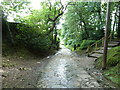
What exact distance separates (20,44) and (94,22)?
951cm

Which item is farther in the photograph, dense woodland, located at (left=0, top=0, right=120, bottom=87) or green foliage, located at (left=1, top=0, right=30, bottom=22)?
dense woodland, located at (left=0, top=0, right=120, bottom=87)

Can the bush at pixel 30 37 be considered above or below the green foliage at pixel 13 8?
below

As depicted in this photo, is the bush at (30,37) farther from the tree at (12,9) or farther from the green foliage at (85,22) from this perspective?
the green foliage at (85,22)

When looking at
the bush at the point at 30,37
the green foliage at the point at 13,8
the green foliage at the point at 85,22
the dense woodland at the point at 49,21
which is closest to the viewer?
the green foliage at the point at 13,8

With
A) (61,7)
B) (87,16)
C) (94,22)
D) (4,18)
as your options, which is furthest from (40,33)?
(94,22)

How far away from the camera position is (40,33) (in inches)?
359

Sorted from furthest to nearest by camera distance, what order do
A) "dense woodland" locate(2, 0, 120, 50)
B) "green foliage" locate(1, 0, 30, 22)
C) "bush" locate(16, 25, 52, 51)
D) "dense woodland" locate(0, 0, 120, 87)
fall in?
"bush" locate(16, 25, 52, 51)
"dense woodland" locate(2, 0, 120, 50)
"dense woodland" locate(0, 0, 120, 87)
"green foliage" locate(1, 0, 30, 22)

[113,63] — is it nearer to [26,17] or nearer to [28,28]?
[28,28]

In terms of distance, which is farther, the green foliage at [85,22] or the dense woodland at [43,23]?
the green foliage at [85,22]

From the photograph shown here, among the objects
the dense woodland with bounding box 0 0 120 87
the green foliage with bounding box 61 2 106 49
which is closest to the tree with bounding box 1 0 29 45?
the dense woodland with bounding box 0 0 120 87

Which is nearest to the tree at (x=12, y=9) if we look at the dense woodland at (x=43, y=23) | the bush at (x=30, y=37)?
the dense woodland at (x=43, y=23)

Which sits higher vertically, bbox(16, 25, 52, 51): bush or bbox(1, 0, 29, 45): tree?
bbox(1, 0, 29, 45): tree

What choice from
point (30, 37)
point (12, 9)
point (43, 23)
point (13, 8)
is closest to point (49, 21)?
point (43, 23)

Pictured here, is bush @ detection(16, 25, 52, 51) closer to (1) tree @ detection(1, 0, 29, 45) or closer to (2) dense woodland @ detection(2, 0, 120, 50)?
(2) dense woodland @ detection(2, 0, 120, 50)
